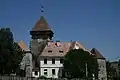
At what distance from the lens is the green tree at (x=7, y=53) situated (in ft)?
203

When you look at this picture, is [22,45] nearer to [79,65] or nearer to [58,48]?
[58,48]

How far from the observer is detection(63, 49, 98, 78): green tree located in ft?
258

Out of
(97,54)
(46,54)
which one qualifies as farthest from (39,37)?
(97,54)

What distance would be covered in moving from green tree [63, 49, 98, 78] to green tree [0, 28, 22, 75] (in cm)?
1923

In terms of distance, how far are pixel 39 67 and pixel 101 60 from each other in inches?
909

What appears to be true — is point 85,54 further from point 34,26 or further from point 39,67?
point 34,26

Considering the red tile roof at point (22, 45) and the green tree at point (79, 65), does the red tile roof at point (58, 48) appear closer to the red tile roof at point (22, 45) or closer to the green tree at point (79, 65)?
the red tile roof at point (22, 45)

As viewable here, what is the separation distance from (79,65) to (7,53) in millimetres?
23961

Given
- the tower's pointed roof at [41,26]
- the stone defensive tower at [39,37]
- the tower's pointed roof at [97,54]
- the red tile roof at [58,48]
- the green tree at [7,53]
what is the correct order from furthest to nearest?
the tower's pointed roof at [41,26]
the stone defensive tower at [39,37]
the tower's pointed roof at [97,54]
the red tile roof at [58,48]
the green tree at [7,53]

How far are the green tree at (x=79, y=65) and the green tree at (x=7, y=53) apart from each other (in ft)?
63.1

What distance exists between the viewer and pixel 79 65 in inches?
3103

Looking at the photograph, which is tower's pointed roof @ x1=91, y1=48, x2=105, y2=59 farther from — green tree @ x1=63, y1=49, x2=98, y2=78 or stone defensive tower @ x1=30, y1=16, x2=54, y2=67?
green tree @ x1=63, y1=49, x2=98, y2=78

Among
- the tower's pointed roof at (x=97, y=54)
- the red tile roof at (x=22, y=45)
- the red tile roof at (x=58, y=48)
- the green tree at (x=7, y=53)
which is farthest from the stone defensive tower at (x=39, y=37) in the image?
the green tree at (x=7, y=53)

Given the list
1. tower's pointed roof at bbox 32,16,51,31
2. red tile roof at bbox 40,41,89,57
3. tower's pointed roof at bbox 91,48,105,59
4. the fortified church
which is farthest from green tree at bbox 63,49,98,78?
tower's pointed roof at bbox 32,16,51,31
